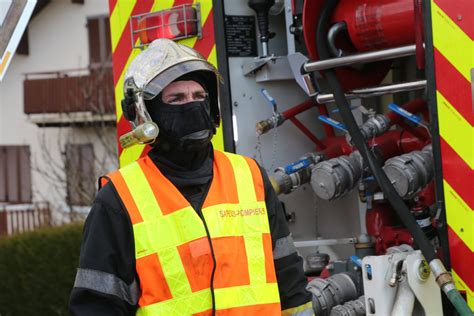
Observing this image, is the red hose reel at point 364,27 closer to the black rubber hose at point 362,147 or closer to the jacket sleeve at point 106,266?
the black rubber hose at point 362,147

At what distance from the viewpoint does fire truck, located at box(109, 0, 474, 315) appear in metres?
3.12

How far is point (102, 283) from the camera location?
2.57m

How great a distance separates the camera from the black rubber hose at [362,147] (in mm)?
3248

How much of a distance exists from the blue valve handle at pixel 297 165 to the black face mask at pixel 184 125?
1.16 meters

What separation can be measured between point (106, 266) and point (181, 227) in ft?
0.75

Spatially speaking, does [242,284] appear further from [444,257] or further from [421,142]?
[421,142]

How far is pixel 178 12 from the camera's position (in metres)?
3.98

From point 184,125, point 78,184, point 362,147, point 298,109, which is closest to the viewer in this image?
point 184,125

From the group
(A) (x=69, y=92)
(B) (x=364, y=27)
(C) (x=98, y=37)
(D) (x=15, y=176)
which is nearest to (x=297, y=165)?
(B) (x=364, y=27)

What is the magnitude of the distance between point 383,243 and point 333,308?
0.41 metres

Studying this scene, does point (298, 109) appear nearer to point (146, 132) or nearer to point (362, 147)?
point (362, 147)

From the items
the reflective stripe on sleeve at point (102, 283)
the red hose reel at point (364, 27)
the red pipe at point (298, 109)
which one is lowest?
the reflective stripe on sleeve at point (102, 283)

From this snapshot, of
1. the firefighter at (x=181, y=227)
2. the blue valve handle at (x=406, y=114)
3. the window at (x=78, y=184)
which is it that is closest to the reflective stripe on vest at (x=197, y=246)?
the firefighter at (x=181, y=227)

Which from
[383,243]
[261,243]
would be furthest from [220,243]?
[383,243]
